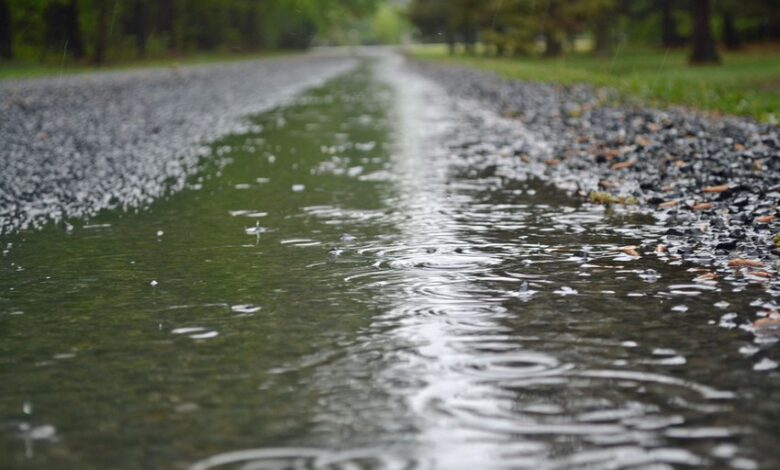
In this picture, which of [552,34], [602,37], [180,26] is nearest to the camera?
[552,34]

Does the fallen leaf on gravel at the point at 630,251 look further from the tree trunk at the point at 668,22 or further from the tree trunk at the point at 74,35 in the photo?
the tree trunk at the point at 74,35

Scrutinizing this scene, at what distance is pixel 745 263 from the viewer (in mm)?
8391

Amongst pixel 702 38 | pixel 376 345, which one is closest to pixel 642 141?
pixel 376 345

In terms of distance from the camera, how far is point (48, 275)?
905 centimetres

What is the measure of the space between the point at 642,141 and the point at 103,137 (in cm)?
1075

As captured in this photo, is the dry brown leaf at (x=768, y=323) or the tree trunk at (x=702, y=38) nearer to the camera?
the dry brown leaf at (x=768, y=323)

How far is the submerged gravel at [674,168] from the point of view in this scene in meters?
9.41

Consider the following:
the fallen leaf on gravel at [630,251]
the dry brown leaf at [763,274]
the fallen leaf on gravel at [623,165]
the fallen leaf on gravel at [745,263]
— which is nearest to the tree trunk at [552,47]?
the fallen leaf on gravel at [623,165]

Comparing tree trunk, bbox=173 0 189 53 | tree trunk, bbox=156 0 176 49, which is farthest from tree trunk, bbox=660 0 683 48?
tree trunk, bbox=156 0 176 49

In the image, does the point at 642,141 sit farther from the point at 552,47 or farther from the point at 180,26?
the point at 180,26

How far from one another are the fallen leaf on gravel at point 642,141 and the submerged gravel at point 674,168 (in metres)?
0.02

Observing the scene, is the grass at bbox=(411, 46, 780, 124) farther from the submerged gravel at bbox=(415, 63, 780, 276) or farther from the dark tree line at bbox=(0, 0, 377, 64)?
the dark tree line at bbox=(0, 0, 377, 64)

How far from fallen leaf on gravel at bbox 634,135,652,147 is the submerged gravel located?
0.07 feet

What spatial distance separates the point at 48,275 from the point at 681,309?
16.9 ft
